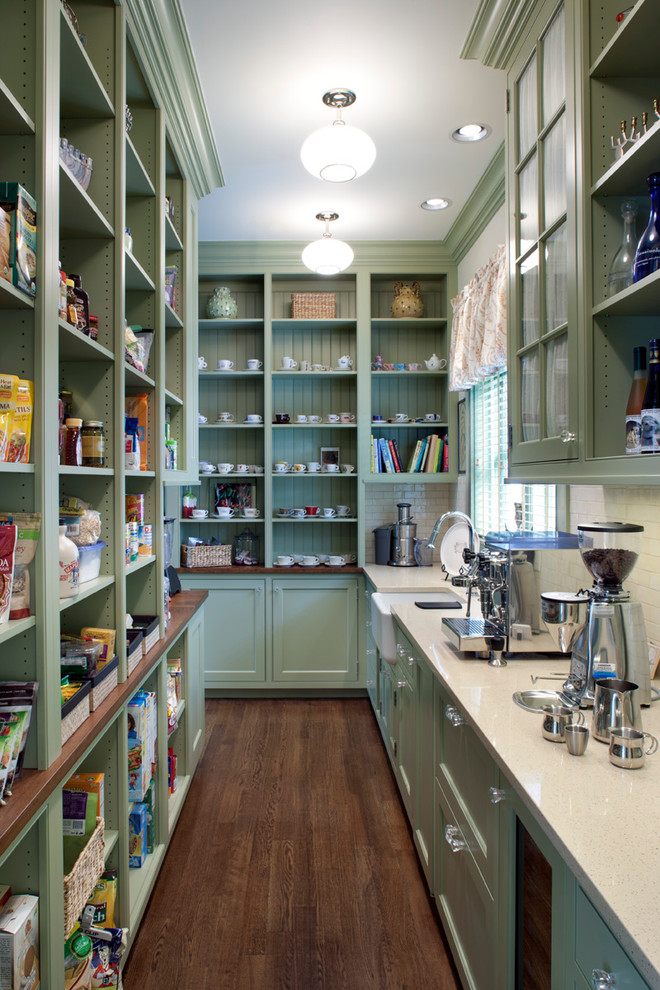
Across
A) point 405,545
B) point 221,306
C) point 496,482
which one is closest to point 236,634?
point 405,545

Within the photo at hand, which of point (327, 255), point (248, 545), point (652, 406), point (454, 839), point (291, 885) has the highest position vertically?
point (327, 255)

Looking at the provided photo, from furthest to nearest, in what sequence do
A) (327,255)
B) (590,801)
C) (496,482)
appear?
1. (496,482)
2. (327,255)
3. (590,801)

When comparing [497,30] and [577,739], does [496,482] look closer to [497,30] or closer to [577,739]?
[497,30]

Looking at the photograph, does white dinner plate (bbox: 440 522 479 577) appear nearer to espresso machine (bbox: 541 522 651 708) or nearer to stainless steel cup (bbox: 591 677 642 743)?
espresso machine (bbox: 541 522 651 708)

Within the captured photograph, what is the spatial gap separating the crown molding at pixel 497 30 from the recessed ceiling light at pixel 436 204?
1.30m

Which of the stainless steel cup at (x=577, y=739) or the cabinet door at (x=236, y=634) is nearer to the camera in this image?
the stainless steel cup at (x=577, y=739)

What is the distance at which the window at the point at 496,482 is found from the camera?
3059 mm

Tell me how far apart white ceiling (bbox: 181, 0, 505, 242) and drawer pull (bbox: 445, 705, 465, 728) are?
2.32 m

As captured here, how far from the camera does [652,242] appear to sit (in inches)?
57.2

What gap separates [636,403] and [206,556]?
336 cm

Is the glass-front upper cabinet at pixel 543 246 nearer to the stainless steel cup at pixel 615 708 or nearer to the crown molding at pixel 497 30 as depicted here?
the crown molding at pixel 497 30

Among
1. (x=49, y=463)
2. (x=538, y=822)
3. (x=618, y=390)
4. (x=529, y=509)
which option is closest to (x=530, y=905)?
(x=538, y=822)

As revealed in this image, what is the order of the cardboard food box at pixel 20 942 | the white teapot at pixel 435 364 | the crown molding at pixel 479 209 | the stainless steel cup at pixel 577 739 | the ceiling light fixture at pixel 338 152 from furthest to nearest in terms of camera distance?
the white teapot at pixel 435 364 < the crown molding at pixel 479 209 < the ceiling light fixture at pixel 338 152 < the stainless steel cup at pixel 577 739 < the cardboard food box at pixel 20 942

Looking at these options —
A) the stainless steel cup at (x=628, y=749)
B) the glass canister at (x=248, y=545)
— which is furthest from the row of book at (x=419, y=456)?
the stainless steel cup at (x=628, y=749)
